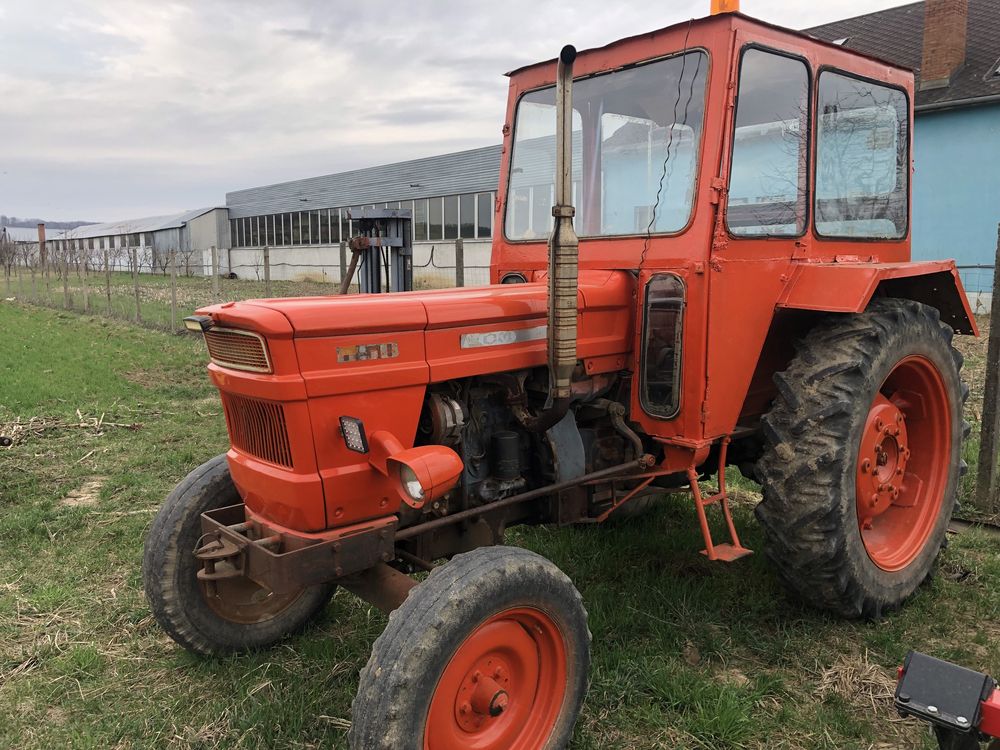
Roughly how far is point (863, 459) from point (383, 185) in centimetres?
2981

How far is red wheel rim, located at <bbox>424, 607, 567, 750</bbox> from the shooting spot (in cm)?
235

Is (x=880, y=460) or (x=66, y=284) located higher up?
(x=66, y=284)

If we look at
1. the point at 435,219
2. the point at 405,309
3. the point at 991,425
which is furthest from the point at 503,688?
the point at 435,219

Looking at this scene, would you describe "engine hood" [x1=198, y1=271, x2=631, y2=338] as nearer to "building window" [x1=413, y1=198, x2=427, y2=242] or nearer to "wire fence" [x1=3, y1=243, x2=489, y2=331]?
"wire fence" [x1=3, y1=243, x2=489, y2=331]

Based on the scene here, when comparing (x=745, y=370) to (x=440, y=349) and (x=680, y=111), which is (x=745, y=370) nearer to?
(x=680, y=111)

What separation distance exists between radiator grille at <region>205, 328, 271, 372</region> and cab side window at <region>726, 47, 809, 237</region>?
5.97 feet

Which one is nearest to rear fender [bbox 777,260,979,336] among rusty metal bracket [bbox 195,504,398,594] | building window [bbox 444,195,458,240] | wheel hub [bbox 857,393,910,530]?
wheel hub [bbox 857,393,910,530]

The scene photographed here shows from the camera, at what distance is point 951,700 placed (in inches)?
66.3

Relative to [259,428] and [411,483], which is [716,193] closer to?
[411,483]

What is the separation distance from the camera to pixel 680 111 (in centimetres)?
307

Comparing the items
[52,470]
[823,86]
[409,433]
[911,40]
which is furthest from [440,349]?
[911,40]

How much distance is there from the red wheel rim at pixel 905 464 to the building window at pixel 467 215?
72.5ft

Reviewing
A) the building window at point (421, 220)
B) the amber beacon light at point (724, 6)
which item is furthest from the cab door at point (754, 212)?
the building window at point (421, 220)

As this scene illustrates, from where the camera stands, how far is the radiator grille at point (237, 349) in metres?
2.44
